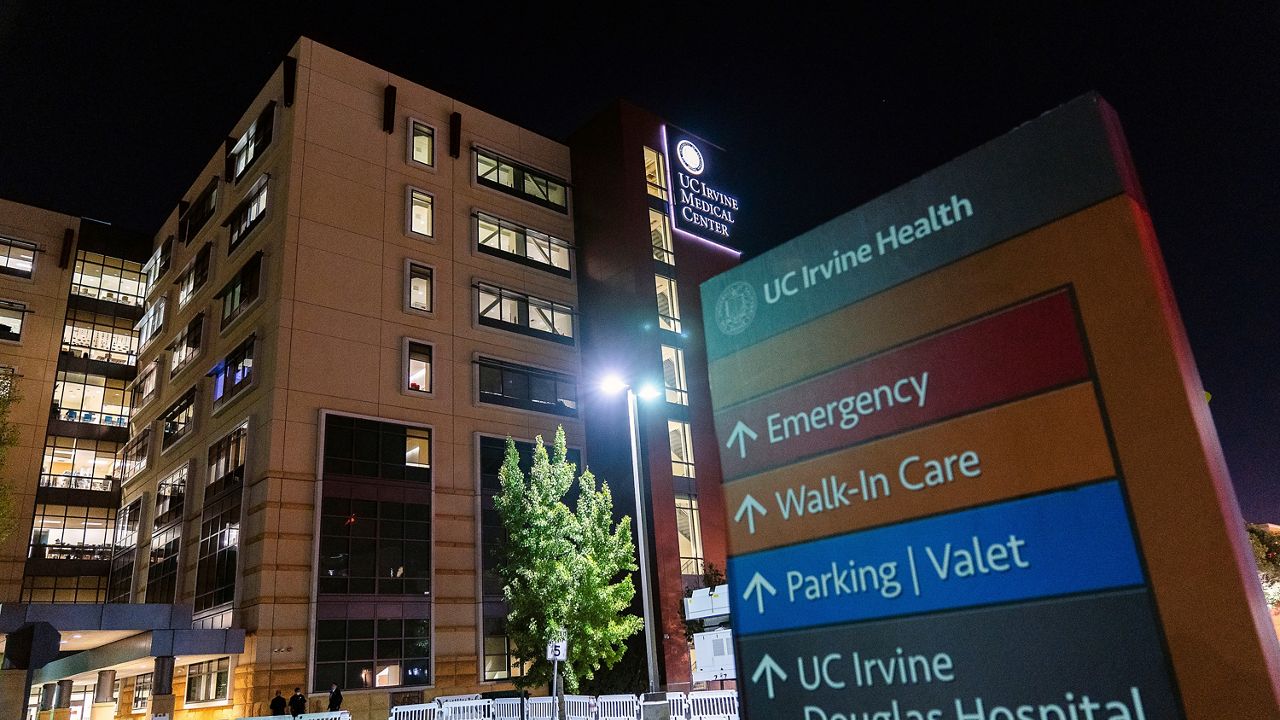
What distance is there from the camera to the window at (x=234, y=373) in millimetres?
39562

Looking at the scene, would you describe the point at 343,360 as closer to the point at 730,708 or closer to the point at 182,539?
the point at 182,539

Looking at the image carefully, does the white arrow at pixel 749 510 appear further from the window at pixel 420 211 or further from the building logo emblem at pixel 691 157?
the building logo emblem at pixel 691 157

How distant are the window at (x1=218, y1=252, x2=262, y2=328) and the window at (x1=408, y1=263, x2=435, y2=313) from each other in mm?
7134

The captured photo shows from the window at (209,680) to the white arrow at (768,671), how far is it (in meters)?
35.5

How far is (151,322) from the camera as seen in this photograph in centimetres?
5800

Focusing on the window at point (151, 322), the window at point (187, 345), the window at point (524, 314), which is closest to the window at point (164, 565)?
the window at point (187, 345)

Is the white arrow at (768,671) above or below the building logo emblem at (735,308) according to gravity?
below

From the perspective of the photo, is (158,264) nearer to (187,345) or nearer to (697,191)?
(187,345)

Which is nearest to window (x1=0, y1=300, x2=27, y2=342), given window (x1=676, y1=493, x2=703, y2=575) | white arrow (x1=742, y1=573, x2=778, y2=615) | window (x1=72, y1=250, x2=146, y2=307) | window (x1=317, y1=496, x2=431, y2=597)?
window (x1=72, y1=250, x2=146, y2=307)

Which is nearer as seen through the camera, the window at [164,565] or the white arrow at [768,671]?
the white arrow at [768,671]

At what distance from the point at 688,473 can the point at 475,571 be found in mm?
11697

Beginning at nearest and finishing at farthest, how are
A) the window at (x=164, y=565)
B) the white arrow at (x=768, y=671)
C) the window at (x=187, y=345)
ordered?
the white arrow at (x=768, y=671) < the window at (x=164, y=565) < the window at (x=187, y=345)

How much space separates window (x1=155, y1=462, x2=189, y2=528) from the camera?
1750 inches

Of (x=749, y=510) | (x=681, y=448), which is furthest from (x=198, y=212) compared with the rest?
(x=749, y=510)
